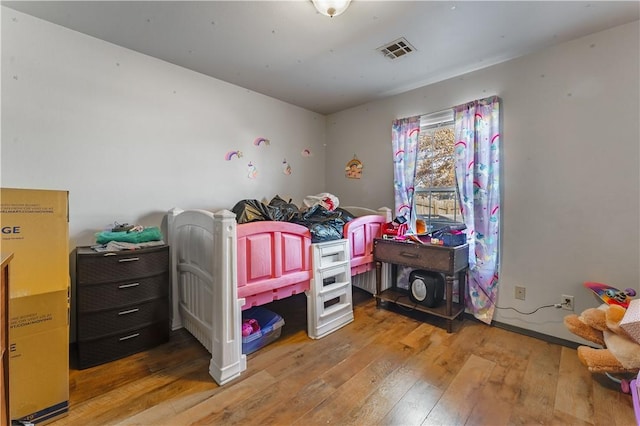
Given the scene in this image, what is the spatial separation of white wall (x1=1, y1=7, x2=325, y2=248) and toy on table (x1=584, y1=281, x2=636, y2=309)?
2.82 metres

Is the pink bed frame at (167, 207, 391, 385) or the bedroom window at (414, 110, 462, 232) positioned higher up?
the bedroom window at (414, 110, 462, 232)

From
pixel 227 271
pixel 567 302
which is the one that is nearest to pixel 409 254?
pixel 567 302

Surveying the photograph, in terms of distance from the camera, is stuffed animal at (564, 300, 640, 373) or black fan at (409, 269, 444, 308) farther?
black fan at (409, 269, 444, 308)

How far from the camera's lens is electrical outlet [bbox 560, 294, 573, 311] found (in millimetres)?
1967

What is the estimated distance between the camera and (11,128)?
65.4 inches

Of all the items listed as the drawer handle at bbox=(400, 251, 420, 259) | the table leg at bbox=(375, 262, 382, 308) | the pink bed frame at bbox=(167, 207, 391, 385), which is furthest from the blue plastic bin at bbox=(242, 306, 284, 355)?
the drawer handle at bbox=(400, 251, 420, 259)

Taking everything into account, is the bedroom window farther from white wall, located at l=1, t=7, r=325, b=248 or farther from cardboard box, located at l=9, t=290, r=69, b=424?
cardboard box, located at l=9, t=290, r=69, b=424

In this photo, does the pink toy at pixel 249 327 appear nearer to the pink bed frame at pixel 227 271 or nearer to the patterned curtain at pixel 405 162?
the pink bed frame at pixel 227 271

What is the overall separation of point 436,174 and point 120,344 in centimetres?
289

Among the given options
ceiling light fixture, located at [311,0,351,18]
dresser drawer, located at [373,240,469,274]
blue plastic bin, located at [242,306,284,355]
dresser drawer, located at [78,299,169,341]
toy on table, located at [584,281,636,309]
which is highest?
ceiling light fixture, located at [311,0,351,18]

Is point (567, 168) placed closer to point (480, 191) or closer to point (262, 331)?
point (480, 191)

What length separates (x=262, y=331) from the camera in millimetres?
1944

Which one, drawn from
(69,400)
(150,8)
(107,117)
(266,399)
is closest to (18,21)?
(107,117)

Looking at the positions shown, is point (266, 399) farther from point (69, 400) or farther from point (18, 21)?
point (18, 21)
